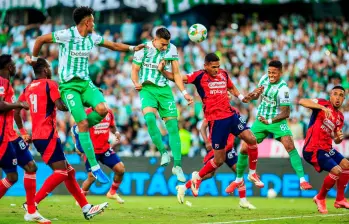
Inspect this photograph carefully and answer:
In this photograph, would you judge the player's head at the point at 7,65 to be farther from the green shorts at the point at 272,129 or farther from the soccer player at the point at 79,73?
the green shorts at the point at 272,129

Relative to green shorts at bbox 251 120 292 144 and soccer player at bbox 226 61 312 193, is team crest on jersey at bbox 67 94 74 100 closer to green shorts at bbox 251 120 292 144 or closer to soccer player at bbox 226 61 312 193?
soccer player at bbox 226 61 312 193

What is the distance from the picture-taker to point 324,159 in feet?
54.7

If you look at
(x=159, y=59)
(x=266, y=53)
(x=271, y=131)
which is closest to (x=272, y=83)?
(x=271, y=131)

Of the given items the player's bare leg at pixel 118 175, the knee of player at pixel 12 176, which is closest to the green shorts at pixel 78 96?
the knee of player at pixel 12 176

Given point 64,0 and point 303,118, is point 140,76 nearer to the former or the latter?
point 303,118

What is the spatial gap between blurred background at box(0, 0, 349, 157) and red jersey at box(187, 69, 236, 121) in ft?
28.6

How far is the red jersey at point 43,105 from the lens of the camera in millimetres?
14461

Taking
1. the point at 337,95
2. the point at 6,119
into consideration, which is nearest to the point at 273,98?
the point at 337,95

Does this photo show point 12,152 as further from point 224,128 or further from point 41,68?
point 224,128

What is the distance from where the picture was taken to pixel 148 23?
112 feet

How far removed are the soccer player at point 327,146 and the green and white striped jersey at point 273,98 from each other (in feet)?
3.88

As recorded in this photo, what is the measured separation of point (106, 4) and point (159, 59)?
17.5 meters

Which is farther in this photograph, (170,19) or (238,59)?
(170,19)

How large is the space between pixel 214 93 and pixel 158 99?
1.16 metres
